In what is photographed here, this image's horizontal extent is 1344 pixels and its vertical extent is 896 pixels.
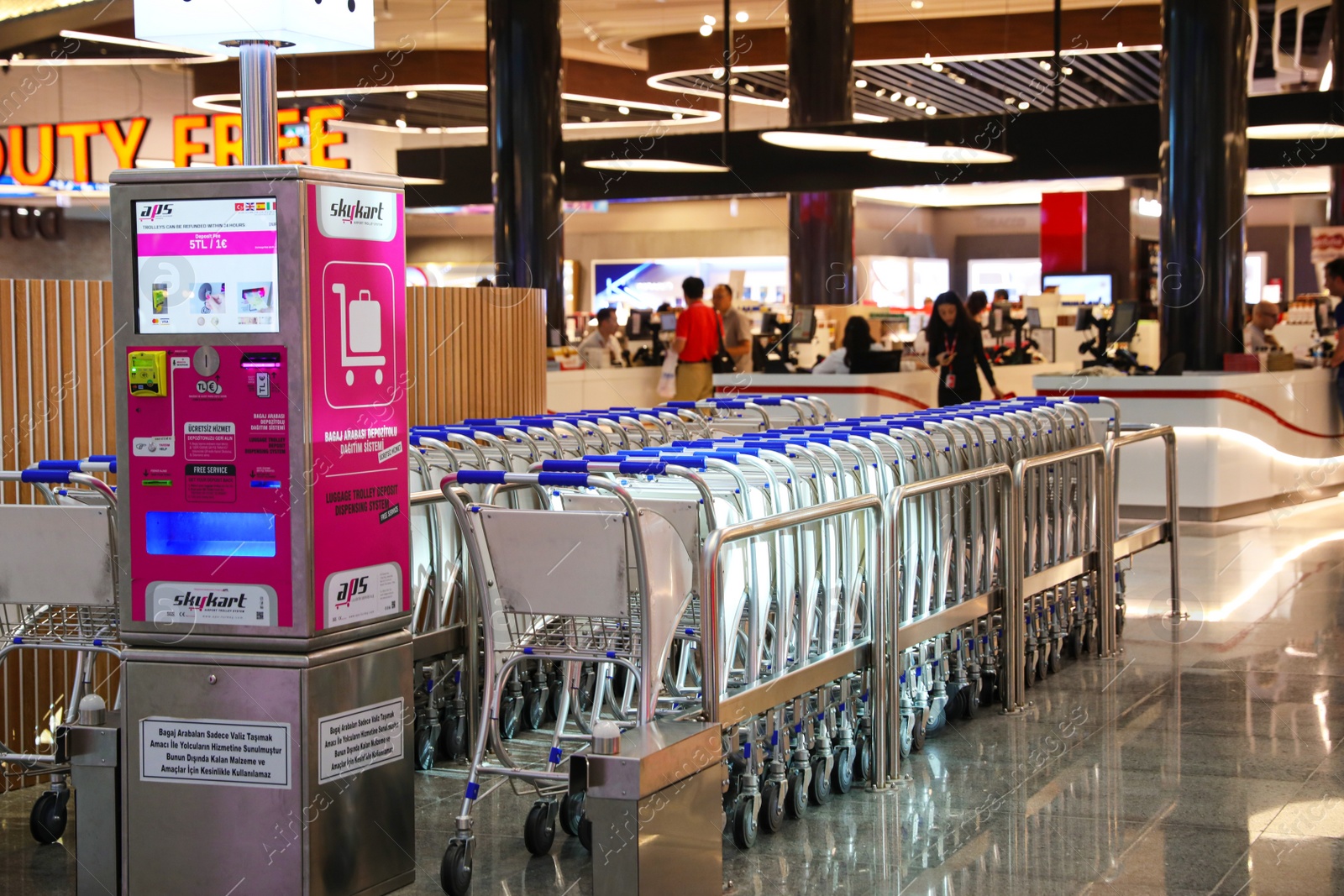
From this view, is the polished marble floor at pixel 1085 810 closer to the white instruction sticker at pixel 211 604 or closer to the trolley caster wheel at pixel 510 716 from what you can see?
the trolley caster wheel at pixel 510 716

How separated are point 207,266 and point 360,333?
349mm

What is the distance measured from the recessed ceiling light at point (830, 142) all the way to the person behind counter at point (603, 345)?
2.49 metres

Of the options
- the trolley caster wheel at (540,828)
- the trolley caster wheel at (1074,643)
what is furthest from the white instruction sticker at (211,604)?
the trolley caster wheel at (1074,643)

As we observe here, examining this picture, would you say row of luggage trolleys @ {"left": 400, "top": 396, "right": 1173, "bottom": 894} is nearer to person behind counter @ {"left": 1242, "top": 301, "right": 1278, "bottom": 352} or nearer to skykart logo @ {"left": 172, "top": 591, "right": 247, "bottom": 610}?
skykart logo @ {"left": 172, "top": 591, "right": 247, "bottom": 610}

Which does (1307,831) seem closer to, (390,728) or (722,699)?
(722,699)

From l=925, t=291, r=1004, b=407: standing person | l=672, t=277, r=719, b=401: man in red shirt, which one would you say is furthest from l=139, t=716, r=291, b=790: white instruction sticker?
l=672, t=277, r=719, b=401: man in red shirt

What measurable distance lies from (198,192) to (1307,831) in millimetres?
3212

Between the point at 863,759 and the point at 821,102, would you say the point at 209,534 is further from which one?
the point at 821,102

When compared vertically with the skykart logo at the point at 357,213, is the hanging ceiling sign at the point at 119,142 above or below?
above

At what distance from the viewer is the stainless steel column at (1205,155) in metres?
11.0

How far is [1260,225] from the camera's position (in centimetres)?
3023

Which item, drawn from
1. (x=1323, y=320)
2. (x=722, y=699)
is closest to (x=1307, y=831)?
(x=722, y=699)

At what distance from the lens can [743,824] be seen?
12.7ft

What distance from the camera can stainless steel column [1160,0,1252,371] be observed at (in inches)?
434
